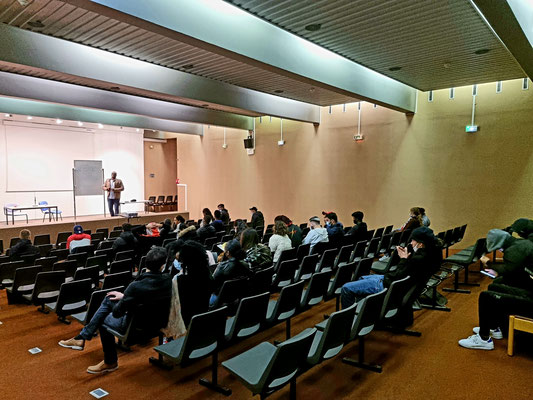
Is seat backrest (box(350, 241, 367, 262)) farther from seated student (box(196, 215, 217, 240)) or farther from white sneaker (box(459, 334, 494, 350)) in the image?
seated student (box(196, 215, 217, 240))

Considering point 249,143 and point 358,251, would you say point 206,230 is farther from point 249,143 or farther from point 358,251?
point 249,143

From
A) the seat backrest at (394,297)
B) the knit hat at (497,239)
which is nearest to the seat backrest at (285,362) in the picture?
the seat backrest at (394,297)

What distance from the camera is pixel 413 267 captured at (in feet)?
12.9

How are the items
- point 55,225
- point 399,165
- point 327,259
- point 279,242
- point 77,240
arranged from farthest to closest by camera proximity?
point 55,225 → point 399,165 → point 77,240 → point 279,242 → point 327,259

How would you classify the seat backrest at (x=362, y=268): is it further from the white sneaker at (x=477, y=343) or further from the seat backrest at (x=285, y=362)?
the seat backrest at (x=285, y=362)

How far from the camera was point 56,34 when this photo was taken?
5.61 meters

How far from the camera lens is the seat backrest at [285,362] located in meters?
2.30

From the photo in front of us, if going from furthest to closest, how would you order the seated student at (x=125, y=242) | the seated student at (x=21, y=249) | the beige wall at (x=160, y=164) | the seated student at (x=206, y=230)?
the beige wall at (x=160, y=164), the seated student at (x=206, y=230), the seated student at (x=125, y=242), the seated student at (x=21, y=249)

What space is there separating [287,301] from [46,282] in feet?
10.1

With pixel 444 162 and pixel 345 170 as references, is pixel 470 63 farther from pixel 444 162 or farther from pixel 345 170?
pixel 345 170

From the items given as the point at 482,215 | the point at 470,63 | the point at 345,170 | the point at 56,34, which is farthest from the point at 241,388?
the point at 345,170

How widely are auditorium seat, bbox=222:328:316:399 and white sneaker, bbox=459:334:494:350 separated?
2197 millimetres

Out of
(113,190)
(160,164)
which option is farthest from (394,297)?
(160,164)

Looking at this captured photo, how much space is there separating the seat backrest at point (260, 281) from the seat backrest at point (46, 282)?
2447 mm
